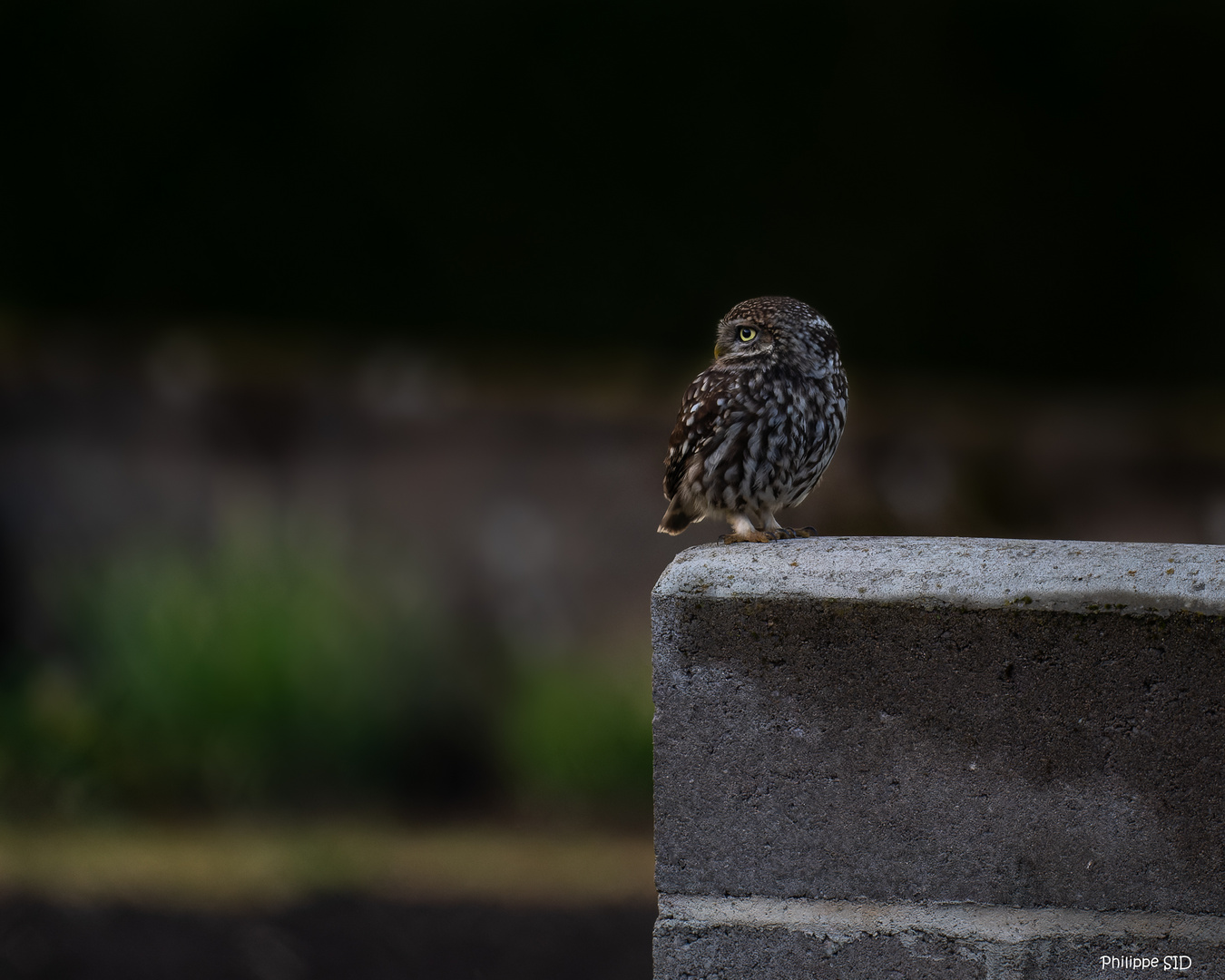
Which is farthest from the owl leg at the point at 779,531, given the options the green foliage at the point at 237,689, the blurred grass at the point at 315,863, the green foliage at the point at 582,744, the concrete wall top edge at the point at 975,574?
the green foliage at the point at 237,689

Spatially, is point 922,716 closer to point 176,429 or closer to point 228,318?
point 176,429

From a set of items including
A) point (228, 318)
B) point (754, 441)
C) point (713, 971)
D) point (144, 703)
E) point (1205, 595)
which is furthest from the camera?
point (228, 318)

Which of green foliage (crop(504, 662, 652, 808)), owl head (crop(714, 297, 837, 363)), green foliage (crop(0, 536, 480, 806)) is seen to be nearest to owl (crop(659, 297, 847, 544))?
owl head (crop(714, 297, 837, 363))

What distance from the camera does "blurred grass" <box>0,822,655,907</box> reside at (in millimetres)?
3486

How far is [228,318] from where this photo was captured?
17.4 ft

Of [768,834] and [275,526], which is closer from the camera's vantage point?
[768,834]

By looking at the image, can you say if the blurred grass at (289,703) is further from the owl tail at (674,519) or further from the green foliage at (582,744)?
the owl tail at (674,519)

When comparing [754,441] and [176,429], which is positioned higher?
[176,429]

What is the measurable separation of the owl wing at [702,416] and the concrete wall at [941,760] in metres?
0.65

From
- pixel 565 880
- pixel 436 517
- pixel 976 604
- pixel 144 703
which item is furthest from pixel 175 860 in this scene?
pixel 976 604

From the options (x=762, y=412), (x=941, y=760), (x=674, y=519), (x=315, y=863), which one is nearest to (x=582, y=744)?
(x=315, y=863)

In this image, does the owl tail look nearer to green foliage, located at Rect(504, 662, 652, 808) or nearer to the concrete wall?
the concrete wall

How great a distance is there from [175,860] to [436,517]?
156 cm

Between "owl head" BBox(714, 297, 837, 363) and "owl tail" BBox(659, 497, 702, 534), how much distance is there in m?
0.29
